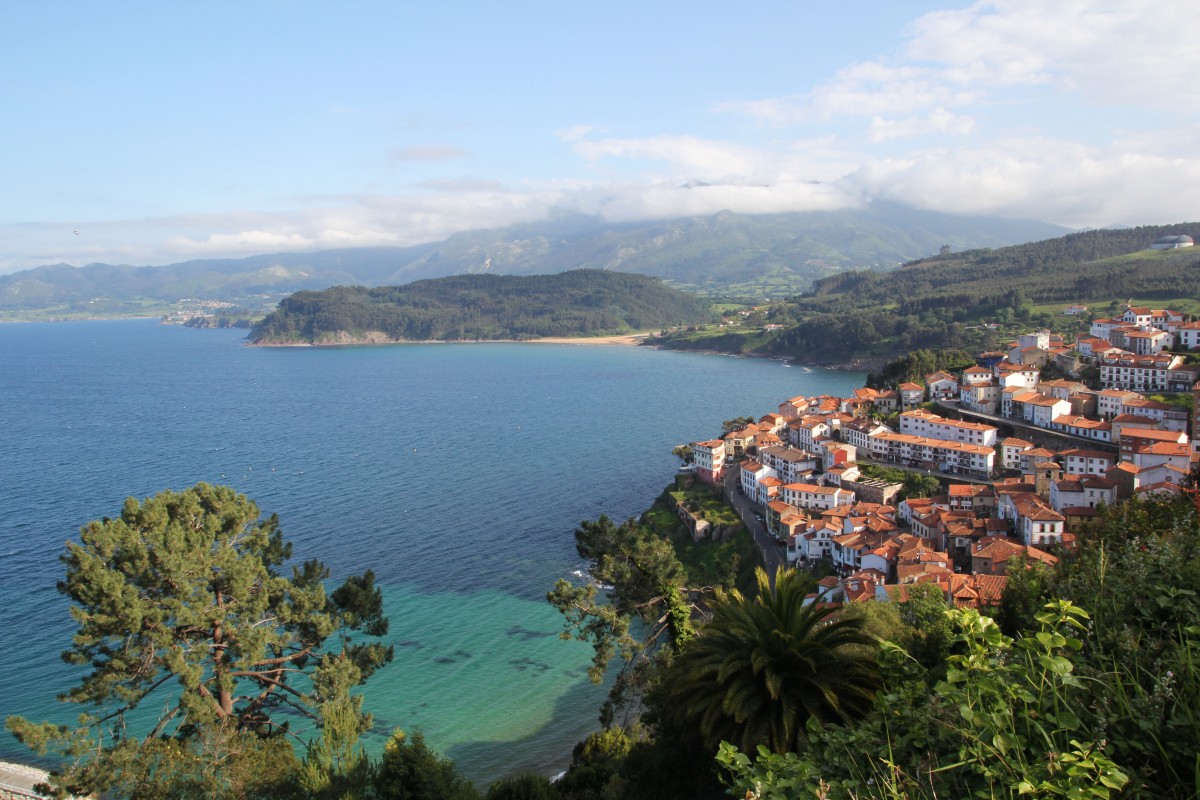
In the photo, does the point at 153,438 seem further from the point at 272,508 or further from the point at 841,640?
the point at 841,640

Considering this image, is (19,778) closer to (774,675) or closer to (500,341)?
(774,675)

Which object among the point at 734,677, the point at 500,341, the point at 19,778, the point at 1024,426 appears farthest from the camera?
the point at 500,341

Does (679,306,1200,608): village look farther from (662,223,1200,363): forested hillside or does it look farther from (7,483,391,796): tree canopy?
(662,223,1200,363): forested hillside

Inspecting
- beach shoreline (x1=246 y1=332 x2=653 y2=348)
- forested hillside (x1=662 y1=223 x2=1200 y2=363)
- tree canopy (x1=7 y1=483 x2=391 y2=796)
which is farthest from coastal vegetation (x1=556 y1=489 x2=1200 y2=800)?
beach shoreline (x1=246 y1=332 x2=653 y2=348)

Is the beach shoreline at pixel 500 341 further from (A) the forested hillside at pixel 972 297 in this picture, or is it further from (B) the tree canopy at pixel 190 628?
(B) the tree canopy at pixel 190 628

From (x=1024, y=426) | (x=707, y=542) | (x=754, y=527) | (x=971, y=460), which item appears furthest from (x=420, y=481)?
(x=1024, y=426)

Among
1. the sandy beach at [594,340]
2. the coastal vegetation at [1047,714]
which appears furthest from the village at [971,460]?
the sandy beach at [594,340]
